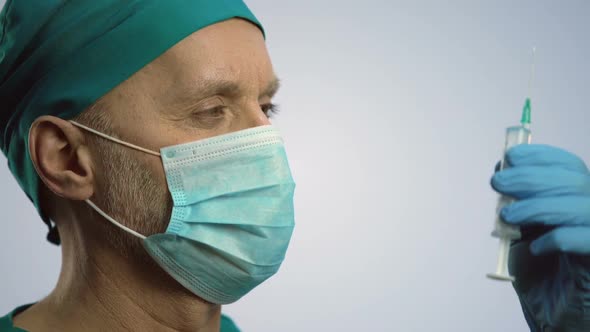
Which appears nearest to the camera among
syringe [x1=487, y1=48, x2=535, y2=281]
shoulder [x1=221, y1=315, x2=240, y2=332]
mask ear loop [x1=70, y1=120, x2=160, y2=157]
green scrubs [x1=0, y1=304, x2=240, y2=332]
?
syringe [x1=487, y1=48, x2=535, y2=281]

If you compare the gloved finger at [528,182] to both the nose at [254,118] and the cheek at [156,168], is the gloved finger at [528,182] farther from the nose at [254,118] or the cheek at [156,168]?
the cheek at [156,168]

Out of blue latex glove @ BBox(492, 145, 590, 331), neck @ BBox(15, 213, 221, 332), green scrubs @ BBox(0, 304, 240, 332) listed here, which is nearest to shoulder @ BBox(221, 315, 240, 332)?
green scrubs @ BBox(0, 304, 240, 332)

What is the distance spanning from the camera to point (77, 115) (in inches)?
75.8

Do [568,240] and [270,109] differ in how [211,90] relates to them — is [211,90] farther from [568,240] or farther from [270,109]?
[568,240]

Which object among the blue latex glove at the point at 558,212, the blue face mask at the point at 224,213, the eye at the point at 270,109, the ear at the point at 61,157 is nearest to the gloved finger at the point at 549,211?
the blue latex glove at the point at 558,212

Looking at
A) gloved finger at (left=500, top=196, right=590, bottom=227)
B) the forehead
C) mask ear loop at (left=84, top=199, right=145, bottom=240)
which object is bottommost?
mask ear loop at (left=84, top=199, right=145, bottom=240)

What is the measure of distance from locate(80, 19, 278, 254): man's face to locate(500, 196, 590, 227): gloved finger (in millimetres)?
696

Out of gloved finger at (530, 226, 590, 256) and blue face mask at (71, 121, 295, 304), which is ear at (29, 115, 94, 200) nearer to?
blue face mask at (71, 121, 295, 304)

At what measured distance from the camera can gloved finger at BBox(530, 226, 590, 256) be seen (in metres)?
1.80

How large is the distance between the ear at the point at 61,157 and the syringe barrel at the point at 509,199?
37.1 inches

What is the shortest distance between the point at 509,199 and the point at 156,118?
2.72 ft

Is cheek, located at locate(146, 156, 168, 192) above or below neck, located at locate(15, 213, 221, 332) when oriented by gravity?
above

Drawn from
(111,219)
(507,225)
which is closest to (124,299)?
(111,219)

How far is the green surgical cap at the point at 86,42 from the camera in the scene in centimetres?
190
